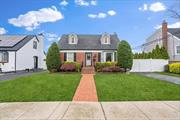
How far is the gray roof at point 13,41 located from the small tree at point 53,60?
8770mm

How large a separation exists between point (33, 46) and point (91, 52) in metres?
10.1

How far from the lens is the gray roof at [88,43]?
35625 mm

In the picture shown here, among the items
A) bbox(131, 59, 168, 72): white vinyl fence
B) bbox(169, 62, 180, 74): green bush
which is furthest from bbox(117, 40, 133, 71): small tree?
bbox(131, 59, 168, 72): white vinyl fence

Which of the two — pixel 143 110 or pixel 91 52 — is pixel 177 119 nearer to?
pixel 143 110

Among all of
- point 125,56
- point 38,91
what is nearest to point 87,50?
point 125,56

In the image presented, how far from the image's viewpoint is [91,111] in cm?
874

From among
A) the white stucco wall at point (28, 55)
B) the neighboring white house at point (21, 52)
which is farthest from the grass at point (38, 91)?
the white stucco wall at point (28, 55)

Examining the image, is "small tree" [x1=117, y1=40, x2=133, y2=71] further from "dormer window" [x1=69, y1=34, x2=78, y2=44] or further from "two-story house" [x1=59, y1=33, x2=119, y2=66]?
"dormer window" [x1=69, y1=34, x2=78, y2=44]

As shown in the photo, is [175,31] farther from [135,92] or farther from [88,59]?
[135,92]

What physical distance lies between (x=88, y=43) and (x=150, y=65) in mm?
10030

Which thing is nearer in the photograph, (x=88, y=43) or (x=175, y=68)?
(x=175, y=68)

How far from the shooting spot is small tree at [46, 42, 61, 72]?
25.3 metres

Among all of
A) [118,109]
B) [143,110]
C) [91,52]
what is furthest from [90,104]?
[91,52]

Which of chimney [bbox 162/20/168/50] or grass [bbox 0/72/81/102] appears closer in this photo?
grass [bbox 0/72/81/102]
